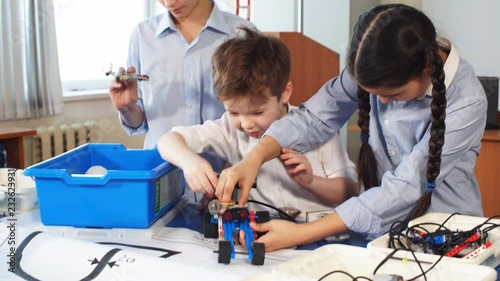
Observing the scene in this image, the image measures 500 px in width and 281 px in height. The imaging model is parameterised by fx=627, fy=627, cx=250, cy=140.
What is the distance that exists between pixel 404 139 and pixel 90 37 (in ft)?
→ 8.24

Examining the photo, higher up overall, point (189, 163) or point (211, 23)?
point (211, 23)

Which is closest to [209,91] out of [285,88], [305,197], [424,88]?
[285,88]

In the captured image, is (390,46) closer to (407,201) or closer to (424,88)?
(424,88)

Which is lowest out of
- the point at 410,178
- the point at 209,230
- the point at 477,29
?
the point at 209,230

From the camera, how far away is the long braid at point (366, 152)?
1.34 m

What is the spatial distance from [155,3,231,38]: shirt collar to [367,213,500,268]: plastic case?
86 centimetres

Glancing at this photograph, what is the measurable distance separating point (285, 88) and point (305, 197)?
0.26 meters

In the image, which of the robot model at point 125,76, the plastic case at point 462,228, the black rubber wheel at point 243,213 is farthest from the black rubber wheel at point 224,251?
the robot model at point 125,76

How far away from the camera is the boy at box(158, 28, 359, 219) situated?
4.63ft

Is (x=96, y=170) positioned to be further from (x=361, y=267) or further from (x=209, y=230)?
(x=361, y=267)

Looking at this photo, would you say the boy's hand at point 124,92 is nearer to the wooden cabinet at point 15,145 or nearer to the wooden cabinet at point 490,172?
the wooden cabinet at point 15,145

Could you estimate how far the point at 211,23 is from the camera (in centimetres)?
174

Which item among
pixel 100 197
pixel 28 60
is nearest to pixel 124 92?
pixel 100 197

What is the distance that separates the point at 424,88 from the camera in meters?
1.16
